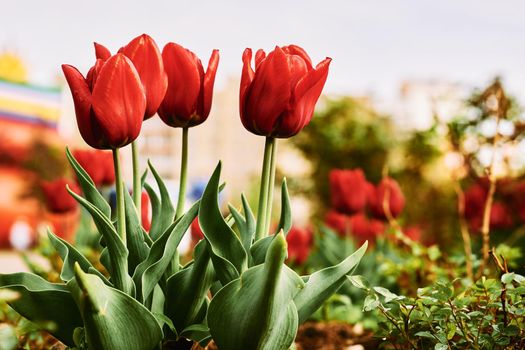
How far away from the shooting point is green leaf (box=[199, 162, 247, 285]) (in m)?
1.12

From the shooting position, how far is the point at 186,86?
1.17 meters

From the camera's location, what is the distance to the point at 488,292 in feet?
4.03

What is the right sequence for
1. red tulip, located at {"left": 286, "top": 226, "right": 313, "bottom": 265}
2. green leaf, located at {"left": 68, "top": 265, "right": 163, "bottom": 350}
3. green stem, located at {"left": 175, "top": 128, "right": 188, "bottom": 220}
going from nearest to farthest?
green leaf, located at {"left": 68, "top": 265, "right": 163, "bottom": 350}, green stem, located at {"left": 175, "top": 128, "right": 188, "bottom": 220}, red tulip, located at {"left": 286, "top": 226, "right": 313, "bottom": 265}

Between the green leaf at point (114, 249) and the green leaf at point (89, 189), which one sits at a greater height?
the green leaf at point (89, 189)

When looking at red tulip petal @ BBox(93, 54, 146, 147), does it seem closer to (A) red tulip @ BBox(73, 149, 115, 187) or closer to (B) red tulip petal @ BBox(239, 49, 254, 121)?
(B) red tulip petal @ BBox(239, 49, 254, 121)

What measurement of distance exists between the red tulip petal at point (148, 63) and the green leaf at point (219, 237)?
15 centimetres

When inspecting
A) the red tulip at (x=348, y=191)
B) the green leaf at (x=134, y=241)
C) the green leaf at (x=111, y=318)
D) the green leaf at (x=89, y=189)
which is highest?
the green leaf at (x=89, y=189)

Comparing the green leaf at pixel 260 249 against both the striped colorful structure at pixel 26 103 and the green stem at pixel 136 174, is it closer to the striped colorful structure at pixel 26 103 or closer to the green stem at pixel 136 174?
the green stem at pixel 136 174

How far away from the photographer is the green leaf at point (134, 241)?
46.6 inches

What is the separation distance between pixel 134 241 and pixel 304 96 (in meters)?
0.37

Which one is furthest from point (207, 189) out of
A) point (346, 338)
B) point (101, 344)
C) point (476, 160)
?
point (476, 160)

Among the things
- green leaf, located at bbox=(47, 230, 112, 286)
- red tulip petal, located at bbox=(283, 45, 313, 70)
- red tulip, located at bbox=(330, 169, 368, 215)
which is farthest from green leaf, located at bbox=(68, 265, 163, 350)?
red tulip, located at bbox=(330, 169, 368, 215)

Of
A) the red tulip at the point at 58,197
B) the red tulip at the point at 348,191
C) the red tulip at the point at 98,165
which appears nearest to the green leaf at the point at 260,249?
the red tulip at the point at 98,165

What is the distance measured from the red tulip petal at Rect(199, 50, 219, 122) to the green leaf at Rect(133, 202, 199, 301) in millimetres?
164
